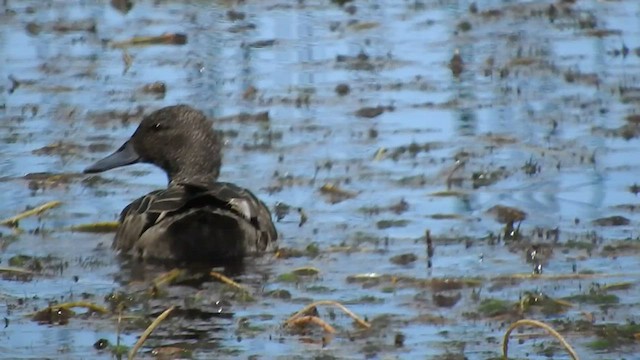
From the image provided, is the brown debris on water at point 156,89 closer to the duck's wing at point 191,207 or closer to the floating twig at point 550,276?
the duck's wing at point 191,207

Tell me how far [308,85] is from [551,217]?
3864mm

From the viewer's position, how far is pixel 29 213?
10.6m

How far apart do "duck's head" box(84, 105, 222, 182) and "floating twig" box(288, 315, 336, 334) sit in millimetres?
2937

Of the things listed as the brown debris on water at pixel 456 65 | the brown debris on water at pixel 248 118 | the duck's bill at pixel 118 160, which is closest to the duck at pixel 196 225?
the duck's bill at pixel 118 160

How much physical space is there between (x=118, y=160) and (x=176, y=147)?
38 centimetres

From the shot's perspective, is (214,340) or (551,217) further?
(551,217)

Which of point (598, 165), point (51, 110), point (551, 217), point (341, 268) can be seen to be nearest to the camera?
point (341, 268)

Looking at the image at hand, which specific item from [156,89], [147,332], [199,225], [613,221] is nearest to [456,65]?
[156,89]

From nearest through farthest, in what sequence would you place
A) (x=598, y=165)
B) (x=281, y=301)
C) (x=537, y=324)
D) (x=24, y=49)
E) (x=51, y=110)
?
(x=537, y=324), (x=281, y=301), (x=598, y=165), (x=51, y=110), (x=24, y=49)

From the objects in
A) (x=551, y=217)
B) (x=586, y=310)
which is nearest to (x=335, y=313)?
(x=586, y=310)

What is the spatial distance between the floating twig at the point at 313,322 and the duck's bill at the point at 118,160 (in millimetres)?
3313

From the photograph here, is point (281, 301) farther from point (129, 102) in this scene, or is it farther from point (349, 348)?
point (129, 102)

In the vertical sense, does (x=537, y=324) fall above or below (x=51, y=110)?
above

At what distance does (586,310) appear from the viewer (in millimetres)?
8258
